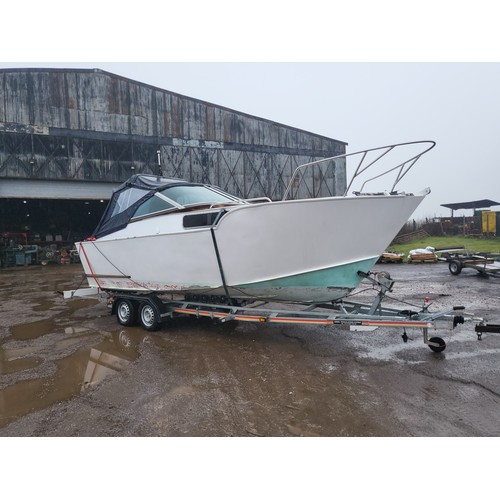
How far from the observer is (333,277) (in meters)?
4.32

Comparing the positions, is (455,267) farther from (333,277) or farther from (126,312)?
A: (126,312)

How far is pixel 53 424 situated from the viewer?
297cm

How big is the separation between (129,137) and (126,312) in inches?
581

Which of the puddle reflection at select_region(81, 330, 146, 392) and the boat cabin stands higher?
the boat cabin

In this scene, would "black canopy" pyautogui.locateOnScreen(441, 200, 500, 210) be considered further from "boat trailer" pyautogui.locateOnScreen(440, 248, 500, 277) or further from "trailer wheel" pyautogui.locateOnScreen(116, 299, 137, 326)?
"trailer wheel" pyautogui.locateOnScreen(116, 299, 137, 326)

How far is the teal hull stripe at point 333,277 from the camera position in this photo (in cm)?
430

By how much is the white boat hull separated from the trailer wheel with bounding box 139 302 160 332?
88cm

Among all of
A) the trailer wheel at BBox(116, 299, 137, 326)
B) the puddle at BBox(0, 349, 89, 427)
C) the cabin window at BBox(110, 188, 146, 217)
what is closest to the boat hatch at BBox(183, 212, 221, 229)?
the cabin window at BBox(110, 188, 146, 217)

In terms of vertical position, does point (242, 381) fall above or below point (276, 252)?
below

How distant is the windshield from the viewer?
17.7ft

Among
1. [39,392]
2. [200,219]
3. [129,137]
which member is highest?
[129,137]

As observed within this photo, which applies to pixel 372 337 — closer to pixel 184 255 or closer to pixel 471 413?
pixel 471 413

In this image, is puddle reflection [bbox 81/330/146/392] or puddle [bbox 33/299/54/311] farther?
puddle [bbox 33/299/54/311]

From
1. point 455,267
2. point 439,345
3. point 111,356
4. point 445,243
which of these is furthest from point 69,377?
point 445,243
